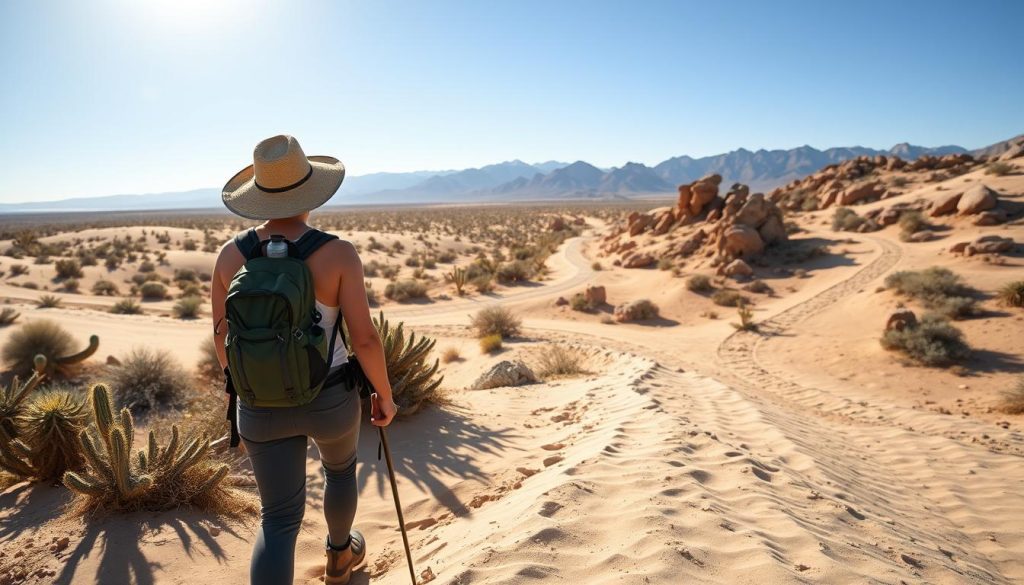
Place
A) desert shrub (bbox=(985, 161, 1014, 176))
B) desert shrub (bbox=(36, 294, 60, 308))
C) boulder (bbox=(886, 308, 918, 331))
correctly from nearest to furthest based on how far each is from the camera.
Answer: boulder (bbox=(886, 308, 918, 331)) < desert shrub (bbox=(36, 294, 60, 308)) < desert shrub (bbox=(985, 161, 1014, 176))

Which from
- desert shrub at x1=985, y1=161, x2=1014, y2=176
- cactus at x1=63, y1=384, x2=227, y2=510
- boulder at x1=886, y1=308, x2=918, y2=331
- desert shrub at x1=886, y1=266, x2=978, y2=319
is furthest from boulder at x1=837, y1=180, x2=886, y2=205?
cactus at x1=63, y1=384, x2=227, y2=510

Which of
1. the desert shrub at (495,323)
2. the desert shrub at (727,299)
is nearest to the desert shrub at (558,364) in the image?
the desert shrub at (495,323)

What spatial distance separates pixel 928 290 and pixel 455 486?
12523 millimetres

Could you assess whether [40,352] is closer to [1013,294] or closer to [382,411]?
[382,411]

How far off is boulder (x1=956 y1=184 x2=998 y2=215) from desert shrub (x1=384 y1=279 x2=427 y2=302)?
21.1m

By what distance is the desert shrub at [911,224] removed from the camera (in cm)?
1934

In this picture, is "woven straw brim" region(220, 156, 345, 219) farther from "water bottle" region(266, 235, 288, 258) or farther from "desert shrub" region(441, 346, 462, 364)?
"desert shrub" region(441, 346, 462, 364)

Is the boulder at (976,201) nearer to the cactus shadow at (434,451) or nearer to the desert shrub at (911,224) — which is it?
the desert shrub at (911,224)

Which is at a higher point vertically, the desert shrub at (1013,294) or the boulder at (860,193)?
the boulder at (860,193)

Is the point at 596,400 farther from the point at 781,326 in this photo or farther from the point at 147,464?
the point at 781,326

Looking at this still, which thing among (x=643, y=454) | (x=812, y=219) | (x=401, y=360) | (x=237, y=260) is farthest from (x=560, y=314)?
(x=812, y=219)

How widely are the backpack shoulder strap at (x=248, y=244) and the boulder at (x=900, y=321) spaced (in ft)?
38.1

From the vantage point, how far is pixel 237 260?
212 cm

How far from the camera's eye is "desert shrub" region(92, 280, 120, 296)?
59.7 ft
